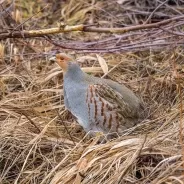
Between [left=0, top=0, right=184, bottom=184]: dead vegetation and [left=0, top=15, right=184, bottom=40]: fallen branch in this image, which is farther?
[left=0, top=15, right=184, bottom=40]: fallen branch

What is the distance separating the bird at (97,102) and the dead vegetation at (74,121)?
123 millimetres

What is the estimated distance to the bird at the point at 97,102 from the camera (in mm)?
4645

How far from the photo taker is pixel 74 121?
16.6 ft

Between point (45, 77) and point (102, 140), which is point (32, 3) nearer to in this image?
Answer: point (45, 77)

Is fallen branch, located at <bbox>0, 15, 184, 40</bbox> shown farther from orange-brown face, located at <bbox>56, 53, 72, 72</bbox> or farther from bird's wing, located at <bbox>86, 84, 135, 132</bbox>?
bird's wing, located at <bbox>86, 84, 135, 132</bbox>

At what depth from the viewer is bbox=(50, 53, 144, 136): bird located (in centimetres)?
464

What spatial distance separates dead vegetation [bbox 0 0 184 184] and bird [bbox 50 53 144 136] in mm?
123

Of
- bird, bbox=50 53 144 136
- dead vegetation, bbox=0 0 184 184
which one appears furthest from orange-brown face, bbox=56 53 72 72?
dead vegetation, bbox=0 0 184 184

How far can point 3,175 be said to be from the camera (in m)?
4.30

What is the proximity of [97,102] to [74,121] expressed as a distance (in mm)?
480

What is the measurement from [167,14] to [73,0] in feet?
3.84

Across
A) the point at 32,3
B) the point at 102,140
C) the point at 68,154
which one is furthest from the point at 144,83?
the point at 32,3

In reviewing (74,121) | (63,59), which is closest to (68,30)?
(63,59)

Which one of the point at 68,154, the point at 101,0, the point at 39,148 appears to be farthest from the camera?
the point at 101,0
